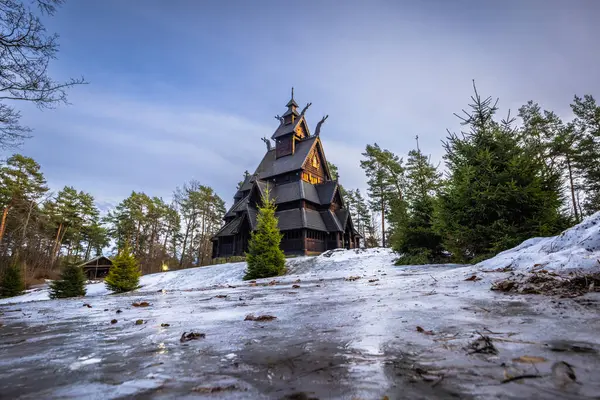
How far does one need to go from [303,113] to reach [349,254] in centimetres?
2081

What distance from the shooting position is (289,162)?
29.6 metres

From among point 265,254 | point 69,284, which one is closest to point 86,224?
point 69,284

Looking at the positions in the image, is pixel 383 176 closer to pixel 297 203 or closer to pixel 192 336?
pixel 297 203

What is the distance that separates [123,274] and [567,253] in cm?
1637

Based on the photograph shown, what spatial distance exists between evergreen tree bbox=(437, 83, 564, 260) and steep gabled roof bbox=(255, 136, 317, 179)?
1931cm

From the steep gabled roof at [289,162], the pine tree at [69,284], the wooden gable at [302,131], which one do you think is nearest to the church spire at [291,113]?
the wooden gable at [302,131]

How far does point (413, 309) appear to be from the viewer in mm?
2529

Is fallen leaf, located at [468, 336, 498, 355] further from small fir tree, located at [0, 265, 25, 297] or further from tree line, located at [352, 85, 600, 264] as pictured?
small fir tree, located at [0, 265, 25, 297]

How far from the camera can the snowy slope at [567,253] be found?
3.53m

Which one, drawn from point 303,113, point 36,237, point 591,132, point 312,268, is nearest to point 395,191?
point 303,113

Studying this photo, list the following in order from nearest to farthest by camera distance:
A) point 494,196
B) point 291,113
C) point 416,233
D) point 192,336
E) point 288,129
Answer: point 192,336 < point 494,196 < point 416,233 < point 288,129 < point 291,113

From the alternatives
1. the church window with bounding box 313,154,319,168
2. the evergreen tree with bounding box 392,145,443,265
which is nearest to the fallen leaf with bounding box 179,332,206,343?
the evergreen tree with bounding box 392,145,443,265

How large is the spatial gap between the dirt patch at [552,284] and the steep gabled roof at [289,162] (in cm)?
2492

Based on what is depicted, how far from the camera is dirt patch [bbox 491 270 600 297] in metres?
2.67
